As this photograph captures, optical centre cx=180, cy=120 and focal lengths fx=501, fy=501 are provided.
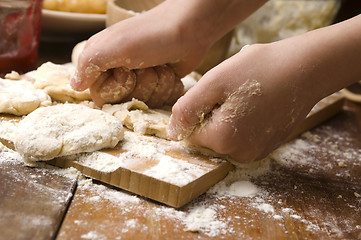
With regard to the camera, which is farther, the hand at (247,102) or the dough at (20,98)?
the dough at (20,98)

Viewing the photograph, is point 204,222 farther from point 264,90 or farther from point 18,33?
point 18,33

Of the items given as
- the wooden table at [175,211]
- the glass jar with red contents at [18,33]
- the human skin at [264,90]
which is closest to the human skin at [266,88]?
the human skin at [264,90]

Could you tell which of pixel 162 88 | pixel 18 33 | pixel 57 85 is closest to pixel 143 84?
pixel 162 88

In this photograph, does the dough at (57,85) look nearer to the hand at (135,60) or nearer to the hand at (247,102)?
the hand at (135,60)

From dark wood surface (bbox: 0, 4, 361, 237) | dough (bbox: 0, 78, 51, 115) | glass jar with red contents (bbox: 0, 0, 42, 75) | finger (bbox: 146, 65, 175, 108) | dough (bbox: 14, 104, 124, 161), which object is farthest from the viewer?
glass jar with red contents (bbox: 0, 0, 42, 75)

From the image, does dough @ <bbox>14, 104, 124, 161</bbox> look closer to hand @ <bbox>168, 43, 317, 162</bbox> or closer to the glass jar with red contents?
hand @ <bbox>168, 43, 317, 162</bbox>

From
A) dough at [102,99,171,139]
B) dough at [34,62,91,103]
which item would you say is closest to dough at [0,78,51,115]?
dough at [34,62,91,103]

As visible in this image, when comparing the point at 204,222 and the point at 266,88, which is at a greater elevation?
the point at 266,88
